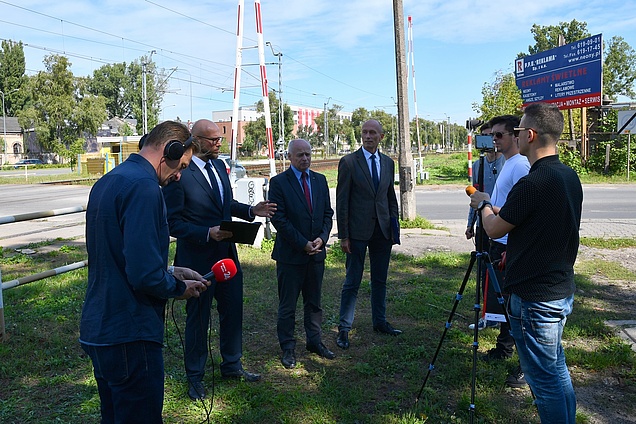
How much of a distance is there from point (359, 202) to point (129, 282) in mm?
3490

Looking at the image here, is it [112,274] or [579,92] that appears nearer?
[112,274]

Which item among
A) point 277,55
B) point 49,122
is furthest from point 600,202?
point 49,122

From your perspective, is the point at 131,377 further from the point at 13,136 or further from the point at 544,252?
the point at 13,136

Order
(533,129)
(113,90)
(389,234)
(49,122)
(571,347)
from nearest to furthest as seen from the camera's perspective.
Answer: (533,129), (571,347), (389,234), (49,122), (113,90)

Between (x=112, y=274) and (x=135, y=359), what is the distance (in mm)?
417

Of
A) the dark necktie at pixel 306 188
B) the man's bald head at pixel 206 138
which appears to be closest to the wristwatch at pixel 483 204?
the dark necktie at pixel 306 188

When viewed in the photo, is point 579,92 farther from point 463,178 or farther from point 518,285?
point 518,285

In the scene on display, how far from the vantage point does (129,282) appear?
251 centimetres

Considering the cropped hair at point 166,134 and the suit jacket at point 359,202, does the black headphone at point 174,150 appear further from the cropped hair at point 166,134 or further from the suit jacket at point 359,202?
the suit jacket at point 359,202

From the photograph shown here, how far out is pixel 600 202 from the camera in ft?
55.7

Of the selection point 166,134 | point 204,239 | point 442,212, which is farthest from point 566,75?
point 166,134

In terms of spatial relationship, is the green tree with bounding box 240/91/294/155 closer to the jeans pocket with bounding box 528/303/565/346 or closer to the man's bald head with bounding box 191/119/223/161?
the man's bald head with bounding box 191/119/223/161

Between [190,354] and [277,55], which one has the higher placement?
[277,55]

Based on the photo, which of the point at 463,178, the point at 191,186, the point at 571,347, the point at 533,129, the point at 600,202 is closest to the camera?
the point at 533,129
